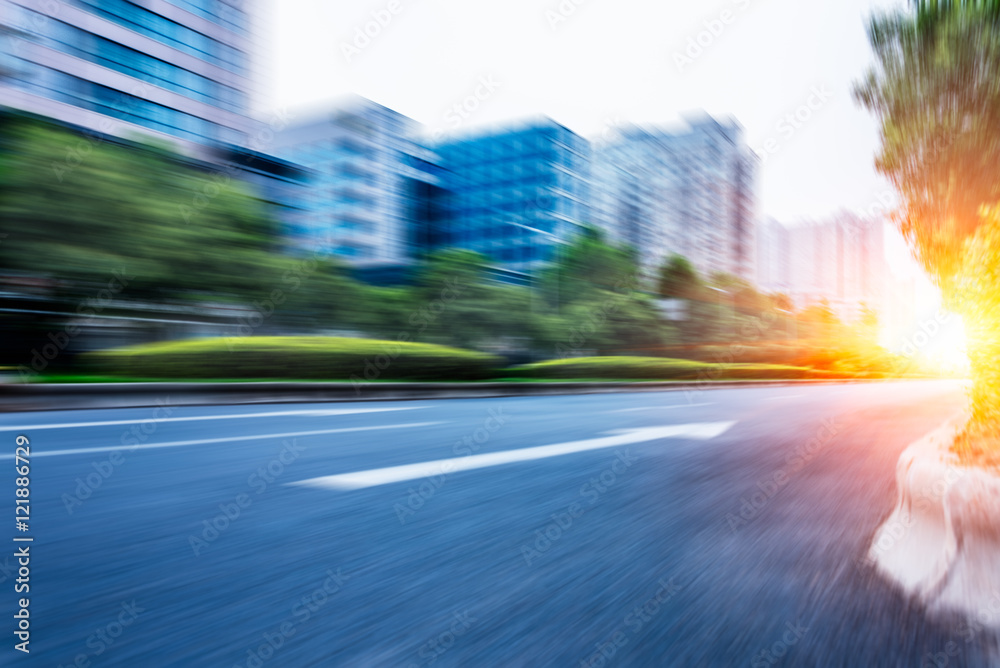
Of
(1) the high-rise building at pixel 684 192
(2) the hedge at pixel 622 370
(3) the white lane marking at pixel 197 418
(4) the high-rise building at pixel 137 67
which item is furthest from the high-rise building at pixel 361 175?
(3) the white lane marking at pixel 197 418

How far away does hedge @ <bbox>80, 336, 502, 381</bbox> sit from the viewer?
15.0 m

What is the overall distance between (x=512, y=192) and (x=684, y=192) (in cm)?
4269

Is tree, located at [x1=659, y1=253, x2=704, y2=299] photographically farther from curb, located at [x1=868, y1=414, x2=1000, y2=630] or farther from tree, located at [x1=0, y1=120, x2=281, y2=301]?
curb, located at [x1=868, y1=414, x2=1000, y2=630]

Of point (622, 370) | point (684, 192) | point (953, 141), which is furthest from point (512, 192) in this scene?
point (953, 141)

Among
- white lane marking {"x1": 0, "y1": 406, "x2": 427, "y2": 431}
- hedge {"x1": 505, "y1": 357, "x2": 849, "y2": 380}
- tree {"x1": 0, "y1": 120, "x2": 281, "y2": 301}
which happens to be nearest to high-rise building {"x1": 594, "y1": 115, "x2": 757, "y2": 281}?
hedge {"x1": 505, "y1": 357, "x2": 849, "y2": 380}

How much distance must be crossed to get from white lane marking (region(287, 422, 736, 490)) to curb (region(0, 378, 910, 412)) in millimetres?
7206

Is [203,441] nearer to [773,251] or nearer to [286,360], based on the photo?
[286,360]

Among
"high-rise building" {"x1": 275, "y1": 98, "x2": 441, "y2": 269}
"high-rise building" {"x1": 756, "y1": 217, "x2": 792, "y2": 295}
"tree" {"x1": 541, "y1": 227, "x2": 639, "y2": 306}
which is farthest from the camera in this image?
"high-rise building" {"x1": 756, "y1": 217, "x2": 792, "y2": 295}

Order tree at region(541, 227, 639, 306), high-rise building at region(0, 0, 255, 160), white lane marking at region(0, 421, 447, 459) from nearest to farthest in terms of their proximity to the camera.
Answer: white lane marking at region(0, 421, 447, 459) → high-rise building at region(0, 0, 255, 160) → tree at region(541, 227, 639, 306)

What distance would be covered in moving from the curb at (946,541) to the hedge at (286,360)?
44.5ft

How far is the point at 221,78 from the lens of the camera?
1391 inches

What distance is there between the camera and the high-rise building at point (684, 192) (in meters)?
93.2

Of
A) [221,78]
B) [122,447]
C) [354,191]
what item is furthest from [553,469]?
[354,191]

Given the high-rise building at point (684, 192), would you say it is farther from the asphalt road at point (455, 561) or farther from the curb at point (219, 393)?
the asphalt road at point (455, 561)
